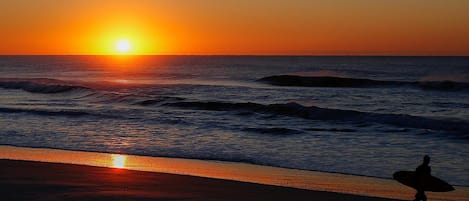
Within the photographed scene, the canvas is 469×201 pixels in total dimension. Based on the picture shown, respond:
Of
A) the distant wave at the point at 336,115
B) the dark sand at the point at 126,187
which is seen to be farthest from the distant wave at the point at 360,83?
the dark sand at the point at 126,187

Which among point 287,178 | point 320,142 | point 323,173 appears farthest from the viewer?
point 320,142

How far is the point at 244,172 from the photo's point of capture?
38.7 ft

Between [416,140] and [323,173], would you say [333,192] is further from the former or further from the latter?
[416,140]

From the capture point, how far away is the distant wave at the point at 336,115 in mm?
21402

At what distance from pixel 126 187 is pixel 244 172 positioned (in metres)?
3.20

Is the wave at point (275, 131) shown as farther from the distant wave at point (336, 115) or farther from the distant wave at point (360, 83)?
the distant wave at point (360, 83)

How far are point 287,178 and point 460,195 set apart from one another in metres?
2.87

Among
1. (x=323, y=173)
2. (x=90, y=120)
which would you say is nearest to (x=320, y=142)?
(x=323, y=173)

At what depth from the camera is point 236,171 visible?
11883 mm

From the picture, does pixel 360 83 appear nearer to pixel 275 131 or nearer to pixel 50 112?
pixel 50 112

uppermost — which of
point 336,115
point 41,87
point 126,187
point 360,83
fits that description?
point 41,87

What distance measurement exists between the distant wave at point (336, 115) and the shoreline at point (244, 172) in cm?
901

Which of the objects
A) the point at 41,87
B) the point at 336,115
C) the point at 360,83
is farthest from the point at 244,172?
the point at 360,83

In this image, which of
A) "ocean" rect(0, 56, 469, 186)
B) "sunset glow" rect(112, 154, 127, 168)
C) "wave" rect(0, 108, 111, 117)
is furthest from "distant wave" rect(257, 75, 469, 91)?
"sunset glow" rect(112, 154, 127, 168)
